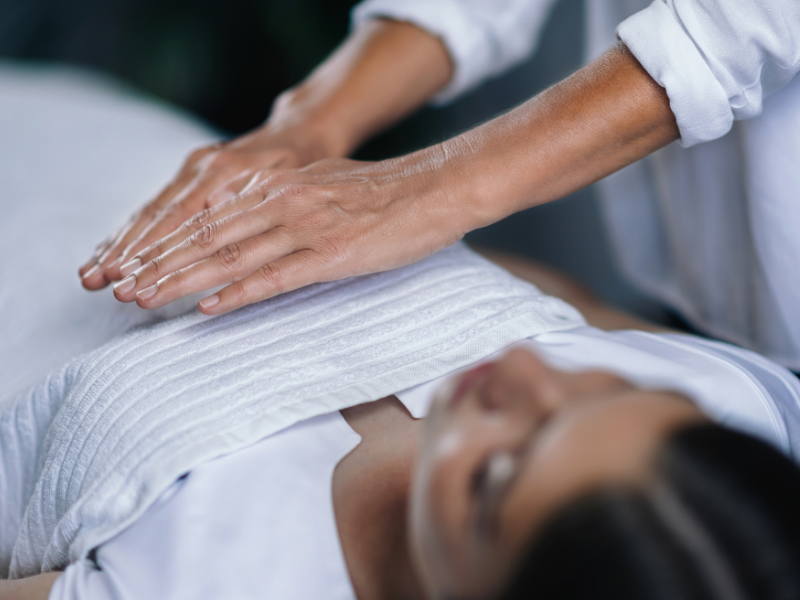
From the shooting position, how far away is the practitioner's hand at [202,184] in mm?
769

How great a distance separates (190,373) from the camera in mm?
603

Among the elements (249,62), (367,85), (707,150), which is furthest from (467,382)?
(249,62)

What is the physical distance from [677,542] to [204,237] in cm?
51

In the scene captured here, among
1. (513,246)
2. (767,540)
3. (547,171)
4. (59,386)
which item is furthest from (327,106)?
(513,246)

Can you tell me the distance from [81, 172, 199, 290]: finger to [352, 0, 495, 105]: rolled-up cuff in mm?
466

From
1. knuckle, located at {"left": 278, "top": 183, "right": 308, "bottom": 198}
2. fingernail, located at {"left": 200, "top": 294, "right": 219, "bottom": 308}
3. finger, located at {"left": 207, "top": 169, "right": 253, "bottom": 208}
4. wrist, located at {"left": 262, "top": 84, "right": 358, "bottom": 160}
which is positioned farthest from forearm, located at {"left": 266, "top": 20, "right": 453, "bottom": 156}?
fingernail, located at {"left": 200, "top": 294, "right": 219, "bottom": 308}

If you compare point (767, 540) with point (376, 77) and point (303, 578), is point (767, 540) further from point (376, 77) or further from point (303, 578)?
point (376, 77)

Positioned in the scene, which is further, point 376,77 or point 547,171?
point 376,77

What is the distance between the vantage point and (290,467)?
0.54 meters

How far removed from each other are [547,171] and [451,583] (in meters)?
0.44

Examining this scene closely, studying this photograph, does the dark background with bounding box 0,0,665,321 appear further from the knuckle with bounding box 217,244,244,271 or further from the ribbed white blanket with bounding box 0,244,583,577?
the knuckle with bounding box 217,244,244,271

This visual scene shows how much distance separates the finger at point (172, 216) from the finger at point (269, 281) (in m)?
0.16

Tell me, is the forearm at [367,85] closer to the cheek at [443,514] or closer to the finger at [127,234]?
the finger at [127,234]

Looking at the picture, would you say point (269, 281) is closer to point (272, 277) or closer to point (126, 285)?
point (272, 277)
